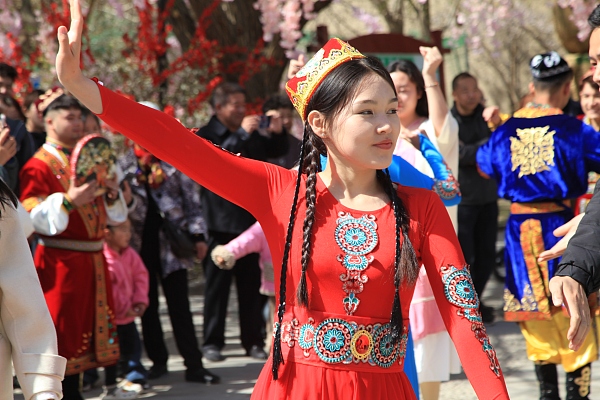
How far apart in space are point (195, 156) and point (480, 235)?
A: 534 centimetres

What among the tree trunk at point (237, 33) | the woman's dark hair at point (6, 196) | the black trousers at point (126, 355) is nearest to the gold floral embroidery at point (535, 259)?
the black trousers at point (126, 355)

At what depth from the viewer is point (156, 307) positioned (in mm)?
5957

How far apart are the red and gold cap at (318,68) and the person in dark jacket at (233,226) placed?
362cm

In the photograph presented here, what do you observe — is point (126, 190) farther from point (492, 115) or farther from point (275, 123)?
point (492, 115)

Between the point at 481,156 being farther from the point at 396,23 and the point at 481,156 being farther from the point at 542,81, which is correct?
the point at 396,23

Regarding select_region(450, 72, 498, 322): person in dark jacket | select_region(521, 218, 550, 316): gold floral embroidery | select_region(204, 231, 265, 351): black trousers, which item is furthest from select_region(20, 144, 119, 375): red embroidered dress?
select_region(450, 72, 498, 322): person in dark jacket

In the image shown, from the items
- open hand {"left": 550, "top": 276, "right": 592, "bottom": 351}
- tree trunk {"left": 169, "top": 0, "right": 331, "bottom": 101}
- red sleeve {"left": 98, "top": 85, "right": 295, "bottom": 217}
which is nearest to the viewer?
open hand {"left": 550, "top": 276, "right": 592, "bottom": 351}

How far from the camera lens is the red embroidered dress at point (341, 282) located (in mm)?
2408

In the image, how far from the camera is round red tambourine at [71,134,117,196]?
189 inches

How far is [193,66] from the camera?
8.99 meters

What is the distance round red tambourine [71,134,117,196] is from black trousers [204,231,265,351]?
155 centimetres

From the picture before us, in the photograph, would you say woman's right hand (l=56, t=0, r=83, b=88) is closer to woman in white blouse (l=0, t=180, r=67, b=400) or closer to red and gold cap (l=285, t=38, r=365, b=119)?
woman in white blouse (l=0, t=180, r=67, b=400)

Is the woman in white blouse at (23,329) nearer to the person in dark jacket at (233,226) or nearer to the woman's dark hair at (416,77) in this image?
the woman's dark hair at (416,77)

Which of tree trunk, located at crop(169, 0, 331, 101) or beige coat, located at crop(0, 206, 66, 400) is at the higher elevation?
tree trunk, located at crop(169, 0, 331, 101)
